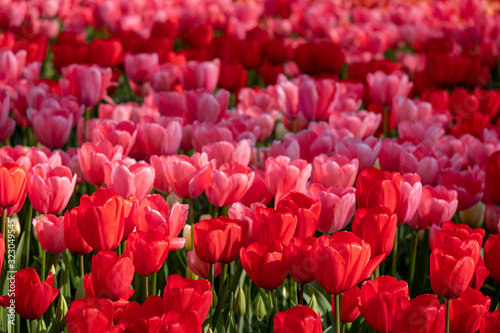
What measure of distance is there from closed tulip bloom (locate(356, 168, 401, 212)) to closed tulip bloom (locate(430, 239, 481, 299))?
0.29 meters

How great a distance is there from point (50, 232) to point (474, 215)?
1.44 metres

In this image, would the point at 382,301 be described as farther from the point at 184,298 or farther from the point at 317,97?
the point at 317,97

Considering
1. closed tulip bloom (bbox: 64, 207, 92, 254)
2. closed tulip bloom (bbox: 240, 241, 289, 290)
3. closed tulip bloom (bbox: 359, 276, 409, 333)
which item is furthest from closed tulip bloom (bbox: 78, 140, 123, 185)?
closed tulip bloom (bbox: 359, 276, 409, 333)

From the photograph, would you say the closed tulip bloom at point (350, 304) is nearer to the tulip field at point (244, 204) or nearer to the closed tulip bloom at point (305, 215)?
the tulip field at point (244, 204)

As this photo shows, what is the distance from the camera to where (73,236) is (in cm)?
159

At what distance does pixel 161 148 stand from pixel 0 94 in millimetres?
777

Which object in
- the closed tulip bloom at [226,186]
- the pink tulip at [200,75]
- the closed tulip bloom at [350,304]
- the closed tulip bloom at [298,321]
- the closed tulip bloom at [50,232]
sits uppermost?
the pink tulip at [200,75]

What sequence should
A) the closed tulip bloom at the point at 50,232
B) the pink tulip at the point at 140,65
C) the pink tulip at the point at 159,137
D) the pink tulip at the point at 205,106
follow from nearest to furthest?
the closed tulip bloom at the point at 50,232 → the pink tulip at the point at 159,137 → the pink tulip at the point at 205,106 → the pink tulip at the point at 140,65

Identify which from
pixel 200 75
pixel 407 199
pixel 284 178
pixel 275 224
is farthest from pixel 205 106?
pixel 275 224

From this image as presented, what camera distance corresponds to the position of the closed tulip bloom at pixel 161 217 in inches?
61.2

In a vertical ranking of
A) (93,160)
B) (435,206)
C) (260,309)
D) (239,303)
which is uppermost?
(93,160)

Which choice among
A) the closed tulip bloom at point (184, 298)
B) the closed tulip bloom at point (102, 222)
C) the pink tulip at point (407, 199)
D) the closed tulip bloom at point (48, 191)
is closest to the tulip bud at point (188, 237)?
the closed tulip bloom at point (48, 191)

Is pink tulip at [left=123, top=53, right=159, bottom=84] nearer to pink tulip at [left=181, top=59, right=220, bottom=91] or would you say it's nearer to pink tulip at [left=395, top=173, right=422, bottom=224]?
pink tulip at [left=181, top=59, right=220, bottom=91]

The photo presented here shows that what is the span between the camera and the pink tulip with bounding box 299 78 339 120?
9.80 feet
